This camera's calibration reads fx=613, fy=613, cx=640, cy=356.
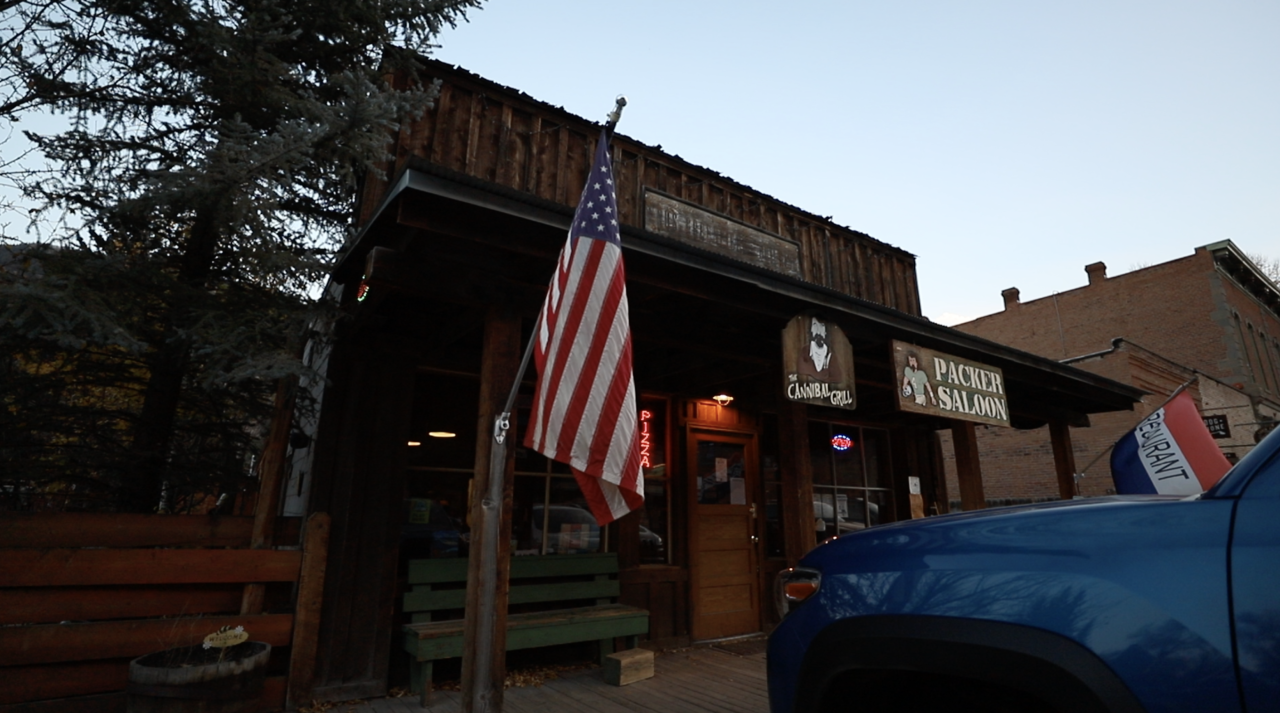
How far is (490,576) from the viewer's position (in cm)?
359

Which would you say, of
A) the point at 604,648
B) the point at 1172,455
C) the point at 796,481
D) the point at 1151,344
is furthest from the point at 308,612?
the point at 1151,344

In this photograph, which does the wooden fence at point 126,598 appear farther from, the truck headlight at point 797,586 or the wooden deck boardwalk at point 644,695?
the truck headlight at point 797,586

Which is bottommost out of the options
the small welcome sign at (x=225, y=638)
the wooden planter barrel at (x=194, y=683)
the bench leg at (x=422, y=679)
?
the bench leg at (x=422, y=679)

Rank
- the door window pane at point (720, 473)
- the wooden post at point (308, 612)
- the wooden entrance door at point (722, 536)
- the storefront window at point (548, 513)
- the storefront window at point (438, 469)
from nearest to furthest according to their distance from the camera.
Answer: the wooden post at point (308, 612)
the storefront window at point (438, 469)
the storefront window at point (548, 513)
the wooden entrance door at point (722, 536)
the door window pane at point (720, 473)

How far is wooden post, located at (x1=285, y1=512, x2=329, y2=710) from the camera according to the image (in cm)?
464

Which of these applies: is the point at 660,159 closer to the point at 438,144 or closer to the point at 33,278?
the point at 438,144

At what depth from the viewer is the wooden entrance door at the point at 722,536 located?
7551mm

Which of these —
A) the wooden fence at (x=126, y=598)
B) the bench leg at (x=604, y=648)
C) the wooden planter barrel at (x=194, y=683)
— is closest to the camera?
the wooden planter barrel at (x=194, y=683)

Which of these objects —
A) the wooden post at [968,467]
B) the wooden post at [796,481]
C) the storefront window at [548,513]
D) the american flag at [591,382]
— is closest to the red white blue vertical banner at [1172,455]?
the wooden post at [968,467]

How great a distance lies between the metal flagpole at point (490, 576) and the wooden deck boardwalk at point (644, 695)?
1.42 metres

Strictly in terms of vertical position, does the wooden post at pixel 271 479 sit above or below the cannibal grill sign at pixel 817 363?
below

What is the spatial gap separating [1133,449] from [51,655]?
7929 mm

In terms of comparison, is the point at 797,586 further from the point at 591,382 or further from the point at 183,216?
the point at 183,216

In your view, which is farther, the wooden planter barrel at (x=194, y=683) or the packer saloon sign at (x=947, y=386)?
the packer saloon sign at (x=947, y=386)
